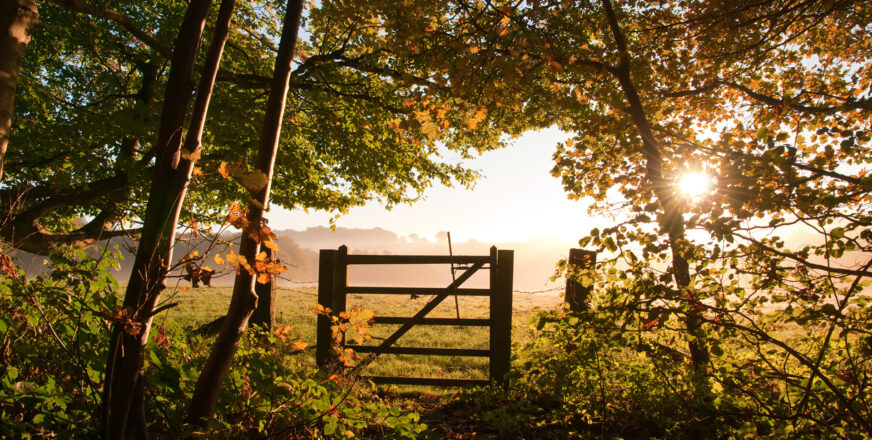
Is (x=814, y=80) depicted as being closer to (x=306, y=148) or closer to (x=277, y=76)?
(x=277, y=76)

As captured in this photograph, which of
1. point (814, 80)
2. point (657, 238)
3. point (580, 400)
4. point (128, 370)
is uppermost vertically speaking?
point (814, 80)

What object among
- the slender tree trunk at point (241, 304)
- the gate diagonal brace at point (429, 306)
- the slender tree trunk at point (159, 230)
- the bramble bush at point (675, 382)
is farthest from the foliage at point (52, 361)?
the gate diagonal brace at point (429, 306)

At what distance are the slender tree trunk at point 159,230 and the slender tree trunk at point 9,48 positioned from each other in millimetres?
469

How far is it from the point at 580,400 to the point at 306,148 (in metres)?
7.12

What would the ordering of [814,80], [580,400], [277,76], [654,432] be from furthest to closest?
1. [814,80]
2. [654,432]
3. [580,400]
4. [277,76]

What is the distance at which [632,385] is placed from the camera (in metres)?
3.51

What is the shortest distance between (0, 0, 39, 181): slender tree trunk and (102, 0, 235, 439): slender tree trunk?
1.54 ft

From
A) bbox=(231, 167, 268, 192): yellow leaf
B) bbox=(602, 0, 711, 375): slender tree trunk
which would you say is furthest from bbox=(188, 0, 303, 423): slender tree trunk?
bbox=(602, 0, 711, 375): slender tree trunk

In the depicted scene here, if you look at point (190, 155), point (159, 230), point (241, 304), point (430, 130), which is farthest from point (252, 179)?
point (430, 130)

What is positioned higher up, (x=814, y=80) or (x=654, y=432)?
(x=814, y=80)

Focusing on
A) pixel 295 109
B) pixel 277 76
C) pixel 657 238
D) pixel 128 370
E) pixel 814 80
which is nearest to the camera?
pixel 128 370

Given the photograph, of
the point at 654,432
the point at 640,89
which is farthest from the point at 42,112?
the point at 654,432

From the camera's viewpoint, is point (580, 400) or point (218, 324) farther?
point (218, 324)

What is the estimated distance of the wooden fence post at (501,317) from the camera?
209 inches
